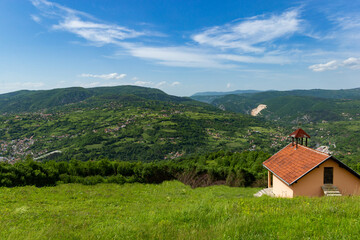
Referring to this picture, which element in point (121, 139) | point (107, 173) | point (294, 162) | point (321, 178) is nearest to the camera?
point (321, 178)

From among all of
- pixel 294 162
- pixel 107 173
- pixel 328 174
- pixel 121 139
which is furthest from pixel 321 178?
pixel 121 139

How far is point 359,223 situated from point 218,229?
3371mm

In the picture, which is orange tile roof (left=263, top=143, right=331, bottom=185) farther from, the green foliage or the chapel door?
the green foliage

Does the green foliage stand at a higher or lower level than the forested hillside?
higher

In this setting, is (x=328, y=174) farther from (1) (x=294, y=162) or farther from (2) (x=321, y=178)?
(1) (x=294, y=162)

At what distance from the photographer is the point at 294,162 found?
18.4 metres

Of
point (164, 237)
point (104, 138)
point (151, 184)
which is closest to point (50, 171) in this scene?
point (151, 184)

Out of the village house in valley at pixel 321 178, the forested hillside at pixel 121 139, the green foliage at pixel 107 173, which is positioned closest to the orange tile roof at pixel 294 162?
the village house in valley at pixel 321 178

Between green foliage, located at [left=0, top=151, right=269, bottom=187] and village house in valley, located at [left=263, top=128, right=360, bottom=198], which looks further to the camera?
village house in valley, located at [left=263, top=128, right=360, bottom=198]

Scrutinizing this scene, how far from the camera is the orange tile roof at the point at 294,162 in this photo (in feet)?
54.0

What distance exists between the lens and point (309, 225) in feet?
15.6

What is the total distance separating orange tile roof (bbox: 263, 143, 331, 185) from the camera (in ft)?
54.0

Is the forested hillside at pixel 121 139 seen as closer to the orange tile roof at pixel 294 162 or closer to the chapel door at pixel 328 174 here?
the orange tile roof at pixel 294 162

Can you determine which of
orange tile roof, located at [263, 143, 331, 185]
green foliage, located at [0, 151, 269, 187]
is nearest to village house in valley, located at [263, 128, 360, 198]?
orange tile roof, located at [263, 143, 331, 185]
